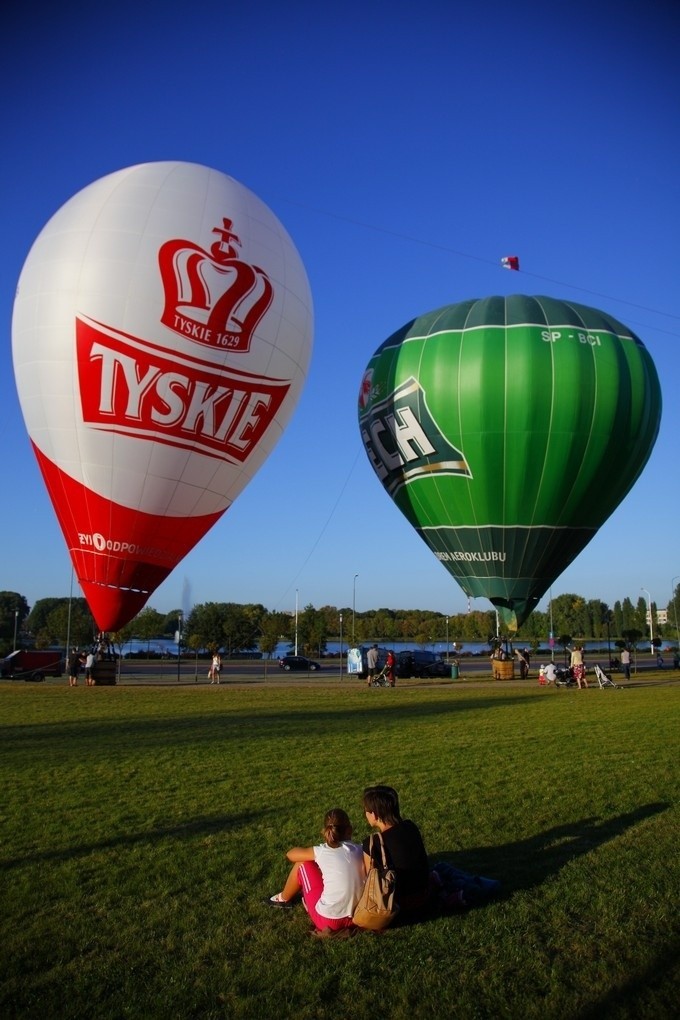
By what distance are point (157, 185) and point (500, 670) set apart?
20.7m

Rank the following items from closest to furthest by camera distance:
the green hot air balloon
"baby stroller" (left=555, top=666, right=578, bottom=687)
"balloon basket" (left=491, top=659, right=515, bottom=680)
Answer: the green hot air balloon
"baby stroller" (left=555, top=666, right=578, bottom=687)
"balloon basket" (left=491, top=659, right=515, bottom=680)

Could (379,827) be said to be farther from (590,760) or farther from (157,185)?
(157,185)

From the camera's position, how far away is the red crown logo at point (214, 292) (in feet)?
48.5

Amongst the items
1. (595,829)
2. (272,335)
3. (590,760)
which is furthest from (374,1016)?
(272,335)

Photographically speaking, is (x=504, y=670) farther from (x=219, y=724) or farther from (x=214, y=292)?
(x=214, y=292)

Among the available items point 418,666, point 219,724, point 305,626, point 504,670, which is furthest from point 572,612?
point 219,724

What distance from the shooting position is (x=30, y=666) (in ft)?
102

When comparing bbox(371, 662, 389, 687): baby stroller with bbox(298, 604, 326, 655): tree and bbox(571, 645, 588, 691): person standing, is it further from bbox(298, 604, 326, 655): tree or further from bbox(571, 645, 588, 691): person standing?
bbox(298, 604, 326, 655): tree

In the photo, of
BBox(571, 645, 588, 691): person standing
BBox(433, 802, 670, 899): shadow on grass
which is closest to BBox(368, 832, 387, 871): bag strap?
BBox(433, 802, 670, 899): shadow on grass

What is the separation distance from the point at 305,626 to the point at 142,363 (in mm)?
55397

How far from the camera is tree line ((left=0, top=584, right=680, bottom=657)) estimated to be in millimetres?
68375

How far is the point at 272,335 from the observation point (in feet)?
53.9

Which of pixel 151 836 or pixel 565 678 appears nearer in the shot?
pixel 151 836

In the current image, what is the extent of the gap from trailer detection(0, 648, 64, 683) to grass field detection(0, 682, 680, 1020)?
63.4ft
